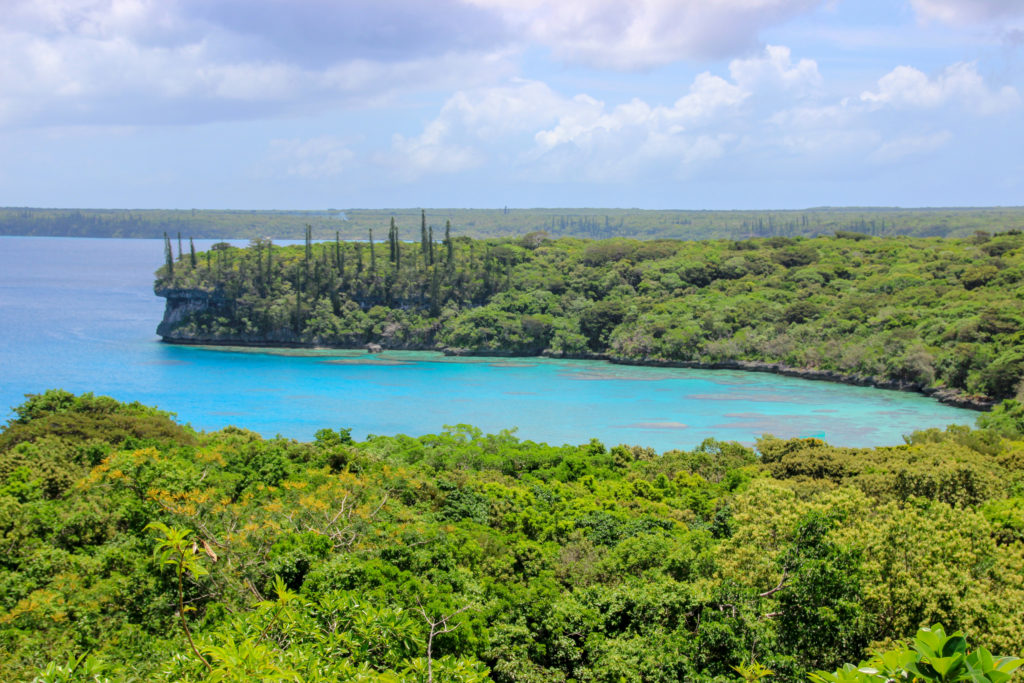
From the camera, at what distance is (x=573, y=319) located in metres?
70.0

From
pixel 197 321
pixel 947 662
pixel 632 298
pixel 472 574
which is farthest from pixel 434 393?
pixel 947 662

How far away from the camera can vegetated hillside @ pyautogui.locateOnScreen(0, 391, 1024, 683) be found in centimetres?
786

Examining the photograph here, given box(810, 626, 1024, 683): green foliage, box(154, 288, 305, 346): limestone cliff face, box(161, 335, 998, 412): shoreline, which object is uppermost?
box(810, 626, 1024, 683): green foliage

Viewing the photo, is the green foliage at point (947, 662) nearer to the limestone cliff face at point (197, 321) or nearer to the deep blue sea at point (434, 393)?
the deep blue sea at point (434, 393)

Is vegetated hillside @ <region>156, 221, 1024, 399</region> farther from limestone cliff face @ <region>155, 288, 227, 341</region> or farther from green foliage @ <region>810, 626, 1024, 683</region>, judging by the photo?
green foliage @ <region>810, 626, 1024, 683</region>

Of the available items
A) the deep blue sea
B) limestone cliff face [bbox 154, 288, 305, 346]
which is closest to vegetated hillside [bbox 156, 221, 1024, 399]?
limestone cliff face [bbox 154, 288, 305, 346]

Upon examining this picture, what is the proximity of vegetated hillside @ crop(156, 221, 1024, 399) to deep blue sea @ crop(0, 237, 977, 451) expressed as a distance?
3.00 metres

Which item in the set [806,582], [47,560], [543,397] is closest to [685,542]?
[806,582]

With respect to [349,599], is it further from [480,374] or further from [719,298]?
[719,298]

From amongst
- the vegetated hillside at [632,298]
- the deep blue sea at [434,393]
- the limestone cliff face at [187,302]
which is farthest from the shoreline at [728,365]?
the limestone cliff face at [187,302]

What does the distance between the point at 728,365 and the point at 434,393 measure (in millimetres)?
22540

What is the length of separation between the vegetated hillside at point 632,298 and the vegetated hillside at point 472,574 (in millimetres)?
38985

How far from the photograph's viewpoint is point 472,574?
1165cm

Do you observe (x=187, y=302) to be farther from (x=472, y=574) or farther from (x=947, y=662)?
(x=947, y=662)
